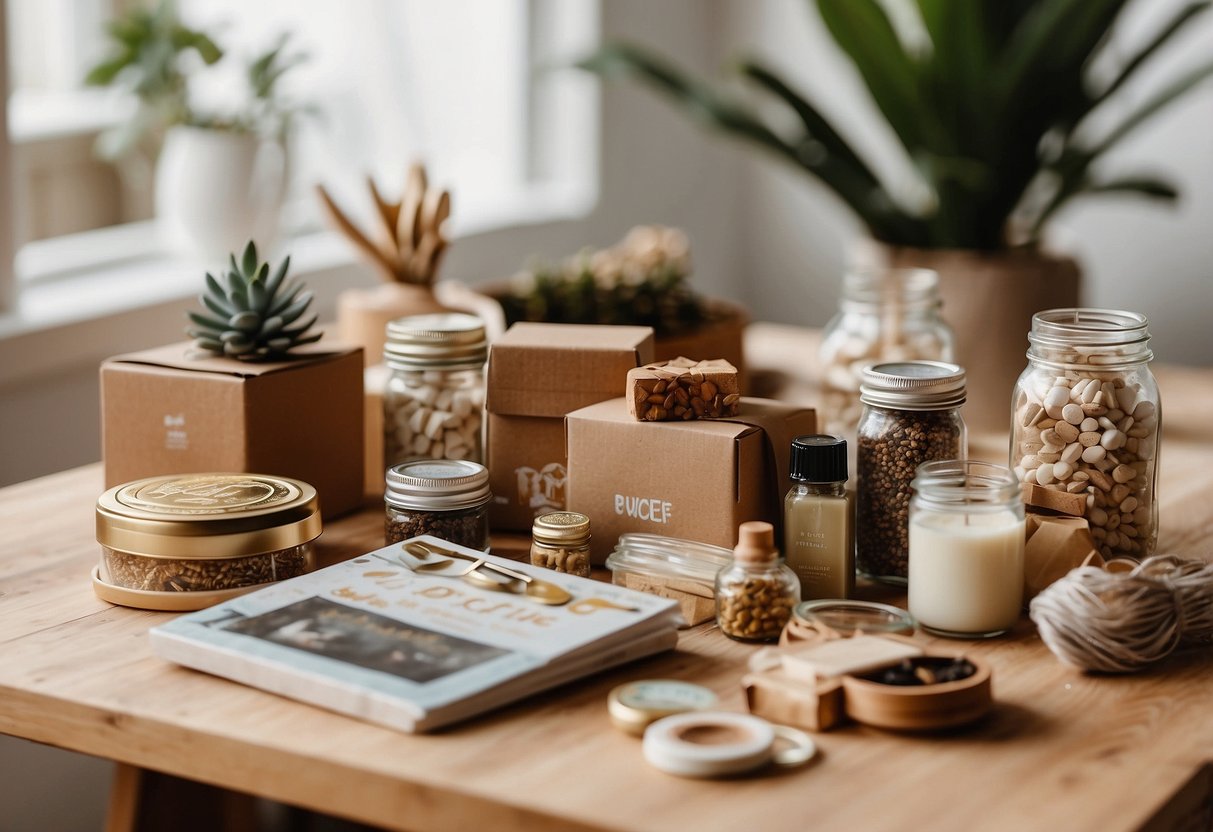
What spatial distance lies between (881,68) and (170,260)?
108 centimetres

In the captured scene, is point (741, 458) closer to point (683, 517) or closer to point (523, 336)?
point (683, 517)

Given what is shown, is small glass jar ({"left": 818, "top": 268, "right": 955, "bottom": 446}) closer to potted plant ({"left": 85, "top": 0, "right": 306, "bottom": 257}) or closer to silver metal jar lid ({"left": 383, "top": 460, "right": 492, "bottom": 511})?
silver metal jar lid ({"left": 383, "top": 460, "right": 492, "bottom": 511})

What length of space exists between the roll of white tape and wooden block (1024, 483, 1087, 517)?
355 mm

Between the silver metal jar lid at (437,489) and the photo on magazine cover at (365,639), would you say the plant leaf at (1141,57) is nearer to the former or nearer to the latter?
the silver metal jar lid at (437,489)

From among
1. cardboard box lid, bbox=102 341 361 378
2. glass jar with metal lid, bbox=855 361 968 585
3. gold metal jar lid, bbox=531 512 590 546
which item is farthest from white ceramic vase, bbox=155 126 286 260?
glass jar with metal lid, bbox=855 361 968 585

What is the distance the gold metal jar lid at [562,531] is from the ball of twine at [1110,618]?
1.14ft

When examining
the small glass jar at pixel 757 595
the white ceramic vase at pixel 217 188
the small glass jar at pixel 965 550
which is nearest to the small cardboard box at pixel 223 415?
the small glass jar at pixel 757 595

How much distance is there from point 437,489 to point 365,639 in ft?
0.69

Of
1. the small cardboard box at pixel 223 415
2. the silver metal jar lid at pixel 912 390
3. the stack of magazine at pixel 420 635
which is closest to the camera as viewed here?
the stack of magazine at pixel 420 635

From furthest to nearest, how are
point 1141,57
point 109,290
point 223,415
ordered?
1. point 109,290
2. point 1141,57
3. point 223,415

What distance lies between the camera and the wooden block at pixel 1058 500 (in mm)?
1125

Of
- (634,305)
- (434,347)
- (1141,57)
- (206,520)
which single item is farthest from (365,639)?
(1141,57)

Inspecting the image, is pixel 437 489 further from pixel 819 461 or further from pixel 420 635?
pixel 819 461

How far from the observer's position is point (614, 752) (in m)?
0.86
